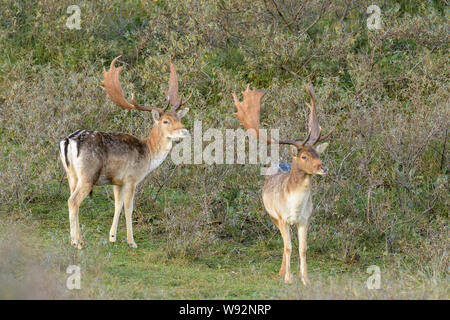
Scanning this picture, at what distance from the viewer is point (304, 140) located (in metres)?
10.3

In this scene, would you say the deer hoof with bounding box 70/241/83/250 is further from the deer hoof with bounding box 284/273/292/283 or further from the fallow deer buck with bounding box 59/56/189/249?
the deer hoof with bounding box 284/273/292/283

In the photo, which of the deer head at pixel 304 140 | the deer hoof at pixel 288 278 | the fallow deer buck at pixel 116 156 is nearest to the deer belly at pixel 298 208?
the deer head at pixel 304 140

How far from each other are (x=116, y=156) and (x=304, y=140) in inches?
108

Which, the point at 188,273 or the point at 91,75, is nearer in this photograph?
the point at 188,273

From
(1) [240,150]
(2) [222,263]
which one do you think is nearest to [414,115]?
(1) [240,150]

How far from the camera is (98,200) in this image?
41.9 ft

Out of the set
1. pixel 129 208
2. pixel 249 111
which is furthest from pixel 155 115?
pixel 249 111

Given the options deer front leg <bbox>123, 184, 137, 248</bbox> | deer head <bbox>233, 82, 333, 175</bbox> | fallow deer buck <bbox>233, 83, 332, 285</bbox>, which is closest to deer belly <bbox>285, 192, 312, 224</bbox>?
fallow deer buck <bbox>233, 83, 332, 285</bbox>

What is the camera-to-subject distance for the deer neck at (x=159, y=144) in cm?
1175

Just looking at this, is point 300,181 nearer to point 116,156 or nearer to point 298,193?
point 298,193

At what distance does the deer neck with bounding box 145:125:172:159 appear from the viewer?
463 inches

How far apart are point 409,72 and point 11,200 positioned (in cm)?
718
